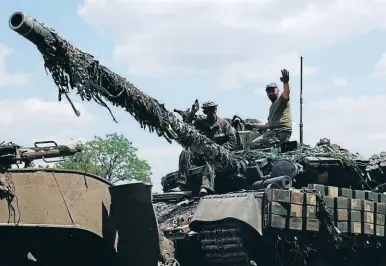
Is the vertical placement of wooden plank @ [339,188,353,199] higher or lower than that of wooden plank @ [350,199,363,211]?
higher

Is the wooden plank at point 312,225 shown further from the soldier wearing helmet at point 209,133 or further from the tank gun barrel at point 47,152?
the tank gun barrel at point 47,152

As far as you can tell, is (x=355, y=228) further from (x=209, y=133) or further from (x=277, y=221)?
(x=209, y=133)

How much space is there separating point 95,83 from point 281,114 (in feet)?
15.3

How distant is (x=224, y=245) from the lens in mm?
10547

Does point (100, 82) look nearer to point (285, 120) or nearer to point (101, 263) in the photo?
point (101, 263)

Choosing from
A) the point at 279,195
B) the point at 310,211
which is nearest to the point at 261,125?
the point at 310,211

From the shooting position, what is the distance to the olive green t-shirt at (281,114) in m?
13.2

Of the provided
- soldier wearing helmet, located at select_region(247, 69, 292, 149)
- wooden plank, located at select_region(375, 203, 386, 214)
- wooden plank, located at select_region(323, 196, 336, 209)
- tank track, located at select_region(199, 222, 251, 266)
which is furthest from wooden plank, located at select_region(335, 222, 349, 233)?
soldier wearing helmet, located at select_region(247, 69, 292, 149)

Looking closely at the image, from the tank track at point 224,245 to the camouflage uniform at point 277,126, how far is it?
2867mm

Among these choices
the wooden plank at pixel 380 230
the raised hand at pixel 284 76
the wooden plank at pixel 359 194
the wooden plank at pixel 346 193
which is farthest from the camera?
the raised hand at pixel 284 76

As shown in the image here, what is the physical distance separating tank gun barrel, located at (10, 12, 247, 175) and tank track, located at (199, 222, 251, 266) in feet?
3.90

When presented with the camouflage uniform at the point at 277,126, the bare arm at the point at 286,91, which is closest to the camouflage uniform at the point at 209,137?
the camouflage uniform at the point at 277,126

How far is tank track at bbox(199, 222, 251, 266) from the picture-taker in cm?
1047

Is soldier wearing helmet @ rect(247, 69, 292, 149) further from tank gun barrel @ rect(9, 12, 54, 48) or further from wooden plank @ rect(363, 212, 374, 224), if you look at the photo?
tank gun barrel @ rect(9, 12, 54, 48)
